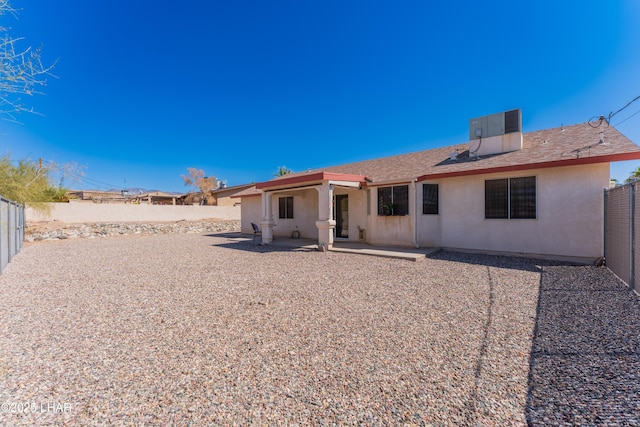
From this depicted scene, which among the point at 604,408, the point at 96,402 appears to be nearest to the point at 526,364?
the point at 604,408

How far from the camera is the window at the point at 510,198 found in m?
8.77

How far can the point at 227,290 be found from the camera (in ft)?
18.5

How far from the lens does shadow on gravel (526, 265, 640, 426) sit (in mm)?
2129

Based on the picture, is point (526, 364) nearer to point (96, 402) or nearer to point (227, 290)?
point (96, 402)

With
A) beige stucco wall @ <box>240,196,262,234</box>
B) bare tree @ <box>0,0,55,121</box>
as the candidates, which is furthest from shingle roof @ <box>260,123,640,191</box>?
bare tree @ <box>0,0,55,121</box>

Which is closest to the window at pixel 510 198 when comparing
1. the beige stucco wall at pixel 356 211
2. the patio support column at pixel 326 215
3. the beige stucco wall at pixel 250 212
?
the beige stucco wall at pixel 356 211

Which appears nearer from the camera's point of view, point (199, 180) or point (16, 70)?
point (16, 70)

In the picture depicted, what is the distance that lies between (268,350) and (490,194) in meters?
9.26

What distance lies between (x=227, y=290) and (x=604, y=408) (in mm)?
5331

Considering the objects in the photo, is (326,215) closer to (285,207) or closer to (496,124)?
(285,207)

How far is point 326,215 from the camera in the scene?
10805 millimetres

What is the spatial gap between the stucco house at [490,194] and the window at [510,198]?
3cm

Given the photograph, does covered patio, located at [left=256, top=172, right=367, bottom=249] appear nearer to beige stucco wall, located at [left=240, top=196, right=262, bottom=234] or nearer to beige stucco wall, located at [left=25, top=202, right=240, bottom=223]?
beige stucco wall, located at [left=240, top=196, right=262, bottom=234]

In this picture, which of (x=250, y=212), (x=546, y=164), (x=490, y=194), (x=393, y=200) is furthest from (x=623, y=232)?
(x=250, y=212)
